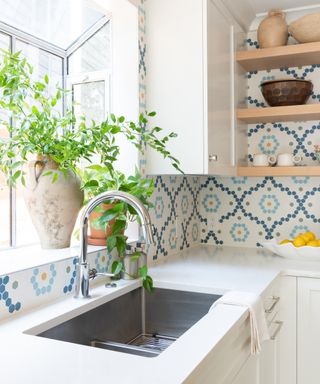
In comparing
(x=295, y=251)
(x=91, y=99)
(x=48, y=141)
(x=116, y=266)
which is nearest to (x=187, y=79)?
(x=91, y=99)

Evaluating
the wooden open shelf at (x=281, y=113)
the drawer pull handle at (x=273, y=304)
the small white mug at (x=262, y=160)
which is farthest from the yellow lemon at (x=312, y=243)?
the wooden open shelf at (x=281, y=113)

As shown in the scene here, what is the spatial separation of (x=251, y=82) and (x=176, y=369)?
2.13 metres

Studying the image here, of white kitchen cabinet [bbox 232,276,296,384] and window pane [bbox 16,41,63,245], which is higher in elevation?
window pane [bbox 16,41,63,245]

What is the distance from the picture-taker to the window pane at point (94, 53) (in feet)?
7.50

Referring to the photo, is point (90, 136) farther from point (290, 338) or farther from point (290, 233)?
point (290, 233)

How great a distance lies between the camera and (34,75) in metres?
2.04

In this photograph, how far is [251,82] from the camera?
276cm

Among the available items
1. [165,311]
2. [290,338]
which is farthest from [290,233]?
[165,311]

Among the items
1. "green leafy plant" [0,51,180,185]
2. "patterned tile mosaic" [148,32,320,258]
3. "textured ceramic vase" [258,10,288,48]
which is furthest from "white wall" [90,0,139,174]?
"textured ceramic vase" [258,10,288,48]

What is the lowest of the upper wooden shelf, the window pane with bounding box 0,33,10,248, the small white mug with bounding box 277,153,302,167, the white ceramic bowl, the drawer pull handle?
the drawer pull handle

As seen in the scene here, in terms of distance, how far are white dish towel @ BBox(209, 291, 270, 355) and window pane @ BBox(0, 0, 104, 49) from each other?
1.45 m

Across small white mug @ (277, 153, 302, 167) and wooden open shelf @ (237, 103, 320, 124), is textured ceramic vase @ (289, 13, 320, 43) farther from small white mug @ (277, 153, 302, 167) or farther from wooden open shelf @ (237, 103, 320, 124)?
small white mug @ (277, 153, 302, 167)

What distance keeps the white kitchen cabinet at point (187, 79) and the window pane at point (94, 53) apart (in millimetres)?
260

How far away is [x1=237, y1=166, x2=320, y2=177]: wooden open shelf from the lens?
93.2 inches
